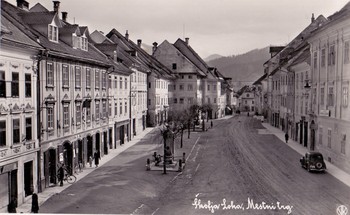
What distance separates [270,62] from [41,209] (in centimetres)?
5523

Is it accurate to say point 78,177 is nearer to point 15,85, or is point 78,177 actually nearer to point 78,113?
point 78,113

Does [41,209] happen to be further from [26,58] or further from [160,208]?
[26,58]

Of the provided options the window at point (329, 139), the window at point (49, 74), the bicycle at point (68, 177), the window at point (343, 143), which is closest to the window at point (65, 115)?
the window at point (49, 74)

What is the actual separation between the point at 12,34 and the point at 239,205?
13971 millimetres

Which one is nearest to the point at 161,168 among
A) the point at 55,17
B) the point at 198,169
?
the point at 198,169

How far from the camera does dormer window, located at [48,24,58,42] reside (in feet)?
85.1

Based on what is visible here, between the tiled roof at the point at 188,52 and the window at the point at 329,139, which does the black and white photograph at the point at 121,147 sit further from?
the tiled roof at the point at 188,52

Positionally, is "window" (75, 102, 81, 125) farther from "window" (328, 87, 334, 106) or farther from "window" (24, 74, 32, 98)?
"window" (328, 87, 334, 106)

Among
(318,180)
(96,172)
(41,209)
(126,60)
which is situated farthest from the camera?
(126,60)

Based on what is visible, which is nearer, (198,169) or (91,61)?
(198,169)

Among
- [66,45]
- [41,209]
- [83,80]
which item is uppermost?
[66,45]

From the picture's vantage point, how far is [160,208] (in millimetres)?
19547

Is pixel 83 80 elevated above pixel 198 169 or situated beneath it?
elevated above

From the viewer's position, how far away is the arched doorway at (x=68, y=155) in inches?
1091
